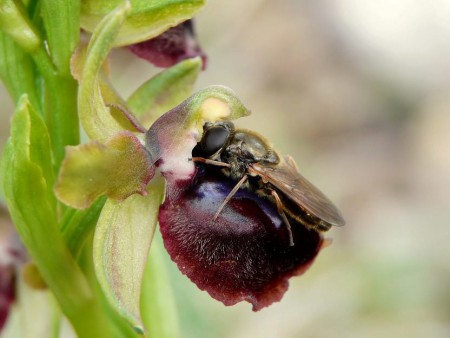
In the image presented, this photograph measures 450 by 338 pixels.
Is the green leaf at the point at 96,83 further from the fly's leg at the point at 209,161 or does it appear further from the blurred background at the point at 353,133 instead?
the blurred background at the point at 353,133

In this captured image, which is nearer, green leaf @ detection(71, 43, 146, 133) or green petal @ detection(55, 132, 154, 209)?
green petal @ detection(55, 132, 154, 209)

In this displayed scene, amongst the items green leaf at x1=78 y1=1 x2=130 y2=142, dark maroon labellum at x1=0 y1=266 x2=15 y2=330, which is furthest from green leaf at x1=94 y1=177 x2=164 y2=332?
dark maroon labellum at x1=0 y1=266 x2=15 y2=330

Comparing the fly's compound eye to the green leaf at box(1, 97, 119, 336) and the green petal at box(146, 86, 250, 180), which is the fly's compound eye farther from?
the green leaf at box(1, 97, 119, 336)

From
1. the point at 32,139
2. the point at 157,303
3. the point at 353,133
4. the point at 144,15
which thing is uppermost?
the point at 144,15

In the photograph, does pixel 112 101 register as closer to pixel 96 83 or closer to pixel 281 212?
pixel 96 83

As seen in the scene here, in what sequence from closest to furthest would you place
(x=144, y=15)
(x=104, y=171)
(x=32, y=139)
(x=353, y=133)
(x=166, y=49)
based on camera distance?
(x=104, y=171)
(x=32, y=139)
(x=144, y=15)
(x=166, y=49)
(x=353, y=133)

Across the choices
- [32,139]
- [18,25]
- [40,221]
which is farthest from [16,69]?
[40,221]

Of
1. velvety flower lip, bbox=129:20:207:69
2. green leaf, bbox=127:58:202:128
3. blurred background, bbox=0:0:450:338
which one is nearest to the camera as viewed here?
green leaf, bbox=127:58:202:128
